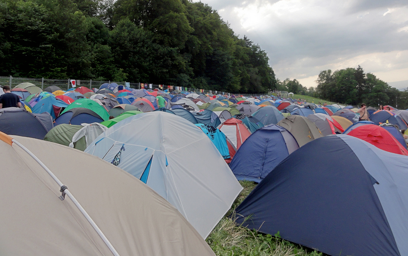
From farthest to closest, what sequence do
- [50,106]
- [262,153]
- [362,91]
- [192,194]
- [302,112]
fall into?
[362,91]
[302,112]
[50,106]
[262,153]
[192,194]

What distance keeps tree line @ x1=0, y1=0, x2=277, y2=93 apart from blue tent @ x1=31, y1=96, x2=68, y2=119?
14.1m

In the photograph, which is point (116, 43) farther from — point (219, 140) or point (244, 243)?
point (244, 243)

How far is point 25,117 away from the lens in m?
6.89

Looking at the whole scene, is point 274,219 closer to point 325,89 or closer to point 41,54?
point 41,54

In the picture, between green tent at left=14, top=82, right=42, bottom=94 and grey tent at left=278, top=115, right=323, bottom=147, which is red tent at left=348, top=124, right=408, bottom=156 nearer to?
grey tent at left=278, top=115, right=323, bottom=147

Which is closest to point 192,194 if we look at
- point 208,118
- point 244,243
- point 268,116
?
point 244,243

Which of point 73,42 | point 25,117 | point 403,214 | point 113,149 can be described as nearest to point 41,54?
point 73,42

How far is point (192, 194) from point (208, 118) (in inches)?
320

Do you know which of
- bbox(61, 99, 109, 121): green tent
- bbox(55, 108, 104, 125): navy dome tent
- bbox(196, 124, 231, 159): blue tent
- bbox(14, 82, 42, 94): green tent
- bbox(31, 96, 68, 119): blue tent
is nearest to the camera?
bbox(196, 124, 231, 159): blue tent

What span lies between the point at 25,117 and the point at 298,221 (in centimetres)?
709

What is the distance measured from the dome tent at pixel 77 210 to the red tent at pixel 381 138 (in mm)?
5857

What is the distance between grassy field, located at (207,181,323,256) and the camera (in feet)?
10.6

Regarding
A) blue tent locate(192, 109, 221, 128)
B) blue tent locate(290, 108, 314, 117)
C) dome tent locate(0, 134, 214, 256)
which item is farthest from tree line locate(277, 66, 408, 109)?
dome tent locate(0, 134, 214, 256)

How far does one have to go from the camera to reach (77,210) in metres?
1.69
